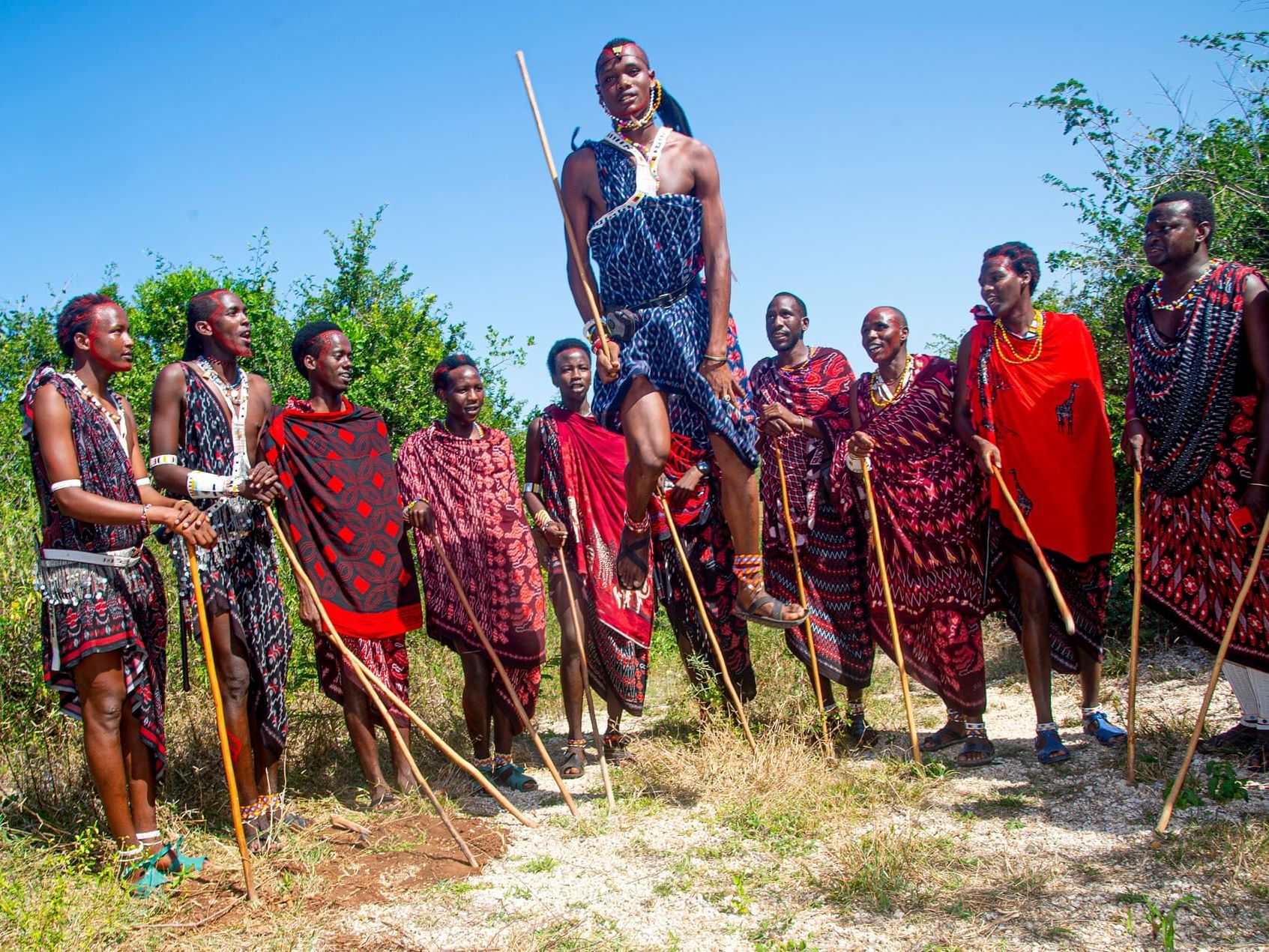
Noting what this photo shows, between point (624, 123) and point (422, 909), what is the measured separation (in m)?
3.27

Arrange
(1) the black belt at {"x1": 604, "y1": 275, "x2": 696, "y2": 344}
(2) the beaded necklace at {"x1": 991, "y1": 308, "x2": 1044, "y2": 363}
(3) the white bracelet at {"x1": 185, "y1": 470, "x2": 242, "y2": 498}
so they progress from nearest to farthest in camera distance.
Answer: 1. (3) the white bracelet at {"x1": 185, "y1": 470, "x2": 242, "y2": 498}
2. (1) the black belt at {"x1": 604, "y1": 275, "x2": 696, "y2": 344}
3. (2) the beaded necklace at {"x1": 991, "y1": 308, "x2": 1044, "y2": 363}

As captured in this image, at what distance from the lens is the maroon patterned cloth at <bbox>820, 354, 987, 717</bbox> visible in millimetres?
5145

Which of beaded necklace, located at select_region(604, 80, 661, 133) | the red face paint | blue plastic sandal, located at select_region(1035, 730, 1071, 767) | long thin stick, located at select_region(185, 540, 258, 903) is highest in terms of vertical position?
beaded necklace, located at select_region(604, 80, 661, 133)

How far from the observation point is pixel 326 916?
3.61 m

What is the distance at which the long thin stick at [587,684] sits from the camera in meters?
4.59

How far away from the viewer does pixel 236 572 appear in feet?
14.6

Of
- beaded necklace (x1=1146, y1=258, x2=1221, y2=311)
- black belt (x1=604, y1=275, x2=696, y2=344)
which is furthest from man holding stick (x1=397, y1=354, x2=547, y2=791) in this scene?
beaded necklace (x1=1146, y1=258, x2=1221, y2=311)

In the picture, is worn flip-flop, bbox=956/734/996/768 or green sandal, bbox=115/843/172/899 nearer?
green sandal, bbox=115/843/172/899

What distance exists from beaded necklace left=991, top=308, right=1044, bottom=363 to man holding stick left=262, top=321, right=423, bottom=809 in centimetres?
313

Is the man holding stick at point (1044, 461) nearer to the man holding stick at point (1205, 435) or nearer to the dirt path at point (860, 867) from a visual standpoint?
the man holding stick at point (1205, 435)

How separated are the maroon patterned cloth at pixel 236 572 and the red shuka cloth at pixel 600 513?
169cm

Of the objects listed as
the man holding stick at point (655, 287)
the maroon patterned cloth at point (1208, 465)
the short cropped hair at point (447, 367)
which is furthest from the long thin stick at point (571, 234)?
the maroon patterned cloth at point (1208, 465)

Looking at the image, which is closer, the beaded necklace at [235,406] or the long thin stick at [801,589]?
the beaded necklace at [235,406]

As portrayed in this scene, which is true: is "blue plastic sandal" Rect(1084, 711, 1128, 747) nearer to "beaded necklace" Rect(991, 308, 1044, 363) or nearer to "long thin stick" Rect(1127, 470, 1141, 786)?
"long thin stick" Rect(1127, 470, 1141, 786)
